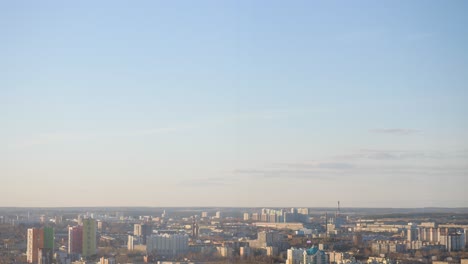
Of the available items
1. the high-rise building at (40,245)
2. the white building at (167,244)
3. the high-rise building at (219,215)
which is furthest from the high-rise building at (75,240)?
the high-rise building at (219,215)

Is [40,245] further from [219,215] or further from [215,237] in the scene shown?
[219,215]

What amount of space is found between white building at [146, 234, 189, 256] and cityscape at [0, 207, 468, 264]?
0.02 meters

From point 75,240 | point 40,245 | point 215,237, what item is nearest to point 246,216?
point 215,237

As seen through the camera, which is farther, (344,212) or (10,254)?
(344,212)

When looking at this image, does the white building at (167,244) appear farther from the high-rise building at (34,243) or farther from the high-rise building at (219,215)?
the high-rise building at (34,243)

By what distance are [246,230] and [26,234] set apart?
5.32 metres

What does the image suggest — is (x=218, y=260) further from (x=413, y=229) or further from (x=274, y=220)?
(x=274, y=220)

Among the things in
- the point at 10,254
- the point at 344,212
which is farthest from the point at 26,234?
the point at 344,212

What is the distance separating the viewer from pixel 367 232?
53.7 feet

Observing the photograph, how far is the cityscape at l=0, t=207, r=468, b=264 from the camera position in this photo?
11.2m

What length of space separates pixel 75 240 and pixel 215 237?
287 cm

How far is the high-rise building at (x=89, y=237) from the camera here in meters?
11.7

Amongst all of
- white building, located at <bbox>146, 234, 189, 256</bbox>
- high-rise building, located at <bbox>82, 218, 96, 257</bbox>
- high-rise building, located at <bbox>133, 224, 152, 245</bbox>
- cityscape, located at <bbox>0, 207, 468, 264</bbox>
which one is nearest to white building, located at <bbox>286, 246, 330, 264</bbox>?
cityscape, located at <bbox>0, 207, 468, 264</bbox>

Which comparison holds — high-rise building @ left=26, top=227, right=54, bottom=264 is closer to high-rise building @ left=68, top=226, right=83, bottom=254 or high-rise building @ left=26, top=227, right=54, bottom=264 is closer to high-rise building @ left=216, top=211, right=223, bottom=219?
high-rise building @ left=68, top=226, right=83, bottom=254
